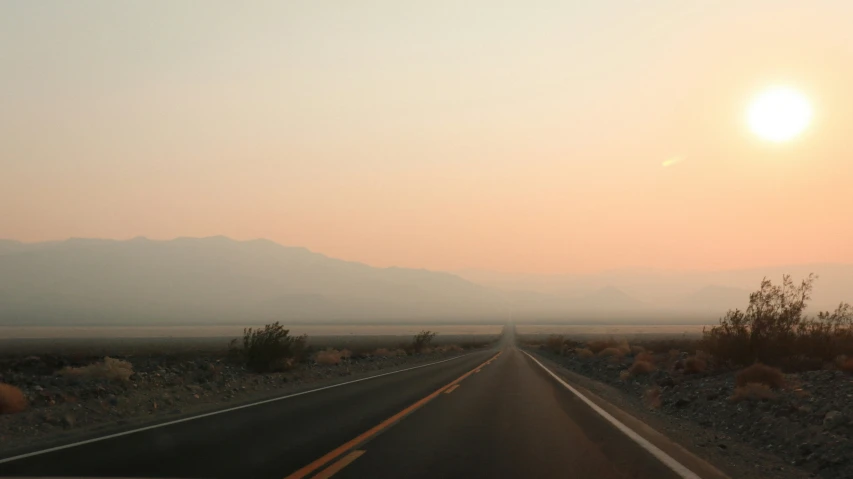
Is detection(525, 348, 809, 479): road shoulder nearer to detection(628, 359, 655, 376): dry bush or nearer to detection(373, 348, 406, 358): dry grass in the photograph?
detection(628, 359, 655, 376): dry bush

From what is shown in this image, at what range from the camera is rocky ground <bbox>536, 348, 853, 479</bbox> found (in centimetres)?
1010

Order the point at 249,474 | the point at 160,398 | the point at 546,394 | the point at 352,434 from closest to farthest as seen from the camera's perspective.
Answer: the point at 249,474, the point at 352,434, the point at 160,398, the point at 546,394

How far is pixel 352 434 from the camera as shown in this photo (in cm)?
1121

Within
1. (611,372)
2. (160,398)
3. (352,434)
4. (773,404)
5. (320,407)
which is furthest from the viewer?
(611,372)

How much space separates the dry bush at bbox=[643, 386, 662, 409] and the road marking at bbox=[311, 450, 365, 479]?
11.0m

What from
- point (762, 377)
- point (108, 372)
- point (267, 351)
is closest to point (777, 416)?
point (762, 377)

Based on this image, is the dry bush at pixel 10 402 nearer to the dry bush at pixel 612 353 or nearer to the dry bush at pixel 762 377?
the dry bush at pixel 762 377

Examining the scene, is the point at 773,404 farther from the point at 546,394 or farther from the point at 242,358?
the point at 242,358

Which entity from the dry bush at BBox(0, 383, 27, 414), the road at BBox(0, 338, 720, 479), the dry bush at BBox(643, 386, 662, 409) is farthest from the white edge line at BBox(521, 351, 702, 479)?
the dry bush at BBox(0, 383, 27, 414)

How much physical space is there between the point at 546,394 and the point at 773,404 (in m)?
6.32

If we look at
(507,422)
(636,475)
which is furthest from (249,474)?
(507,422)

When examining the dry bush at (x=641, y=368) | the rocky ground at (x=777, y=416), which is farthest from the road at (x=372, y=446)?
the dry bush at (x=641, y=368)

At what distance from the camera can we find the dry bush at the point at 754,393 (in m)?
14.7

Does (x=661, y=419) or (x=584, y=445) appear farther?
(x=661, y=419)
